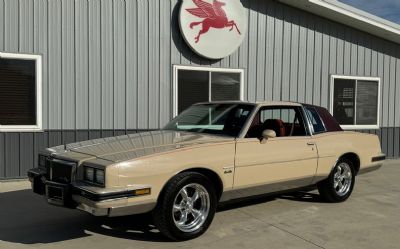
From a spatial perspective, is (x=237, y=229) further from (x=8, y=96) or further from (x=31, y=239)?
(x=8, y=96)

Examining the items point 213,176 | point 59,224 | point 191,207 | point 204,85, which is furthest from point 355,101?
point 59,224

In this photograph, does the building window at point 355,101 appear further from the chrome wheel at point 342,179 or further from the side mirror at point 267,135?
the side mirror at point 267,135

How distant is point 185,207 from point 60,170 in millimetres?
1427

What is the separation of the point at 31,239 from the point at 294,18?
8396 millimetres

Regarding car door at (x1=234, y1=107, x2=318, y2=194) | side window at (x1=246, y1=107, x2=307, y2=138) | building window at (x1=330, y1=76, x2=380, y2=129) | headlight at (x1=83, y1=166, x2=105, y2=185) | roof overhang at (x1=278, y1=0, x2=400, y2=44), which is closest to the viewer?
headlight at (x1=83, y1=166, x2=105, y2=185)

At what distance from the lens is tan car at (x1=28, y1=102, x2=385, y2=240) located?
4449 millimetres

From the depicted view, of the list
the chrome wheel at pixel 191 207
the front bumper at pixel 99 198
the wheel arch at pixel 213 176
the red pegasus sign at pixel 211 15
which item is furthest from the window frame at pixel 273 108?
the red pegasus sign at pixel 211 15

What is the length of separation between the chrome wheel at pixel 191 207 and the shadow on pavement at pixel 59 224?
29cm

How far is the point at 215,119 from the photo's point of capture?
5941 mm

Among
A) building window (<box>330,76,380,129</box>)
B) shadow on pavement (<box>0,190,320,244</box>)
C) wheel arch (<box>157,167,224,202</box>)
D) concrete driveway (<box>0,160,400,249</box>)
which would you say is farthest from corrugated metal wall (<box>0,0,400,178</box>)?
wheel arch (<box>157,167,224,202</box>)

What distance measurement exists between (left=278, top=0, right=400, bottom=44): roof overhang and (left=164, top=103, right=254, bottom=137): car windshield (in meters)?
5.49

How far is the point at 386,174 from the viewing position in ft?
32.0

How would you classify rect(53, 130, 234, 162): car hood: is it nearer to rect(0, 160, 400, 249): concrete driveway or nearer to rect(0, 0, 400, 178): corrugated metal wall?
rect(0, 160, 400, 249): concrete driveway

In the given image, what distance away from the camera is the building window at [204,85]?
9.75m
